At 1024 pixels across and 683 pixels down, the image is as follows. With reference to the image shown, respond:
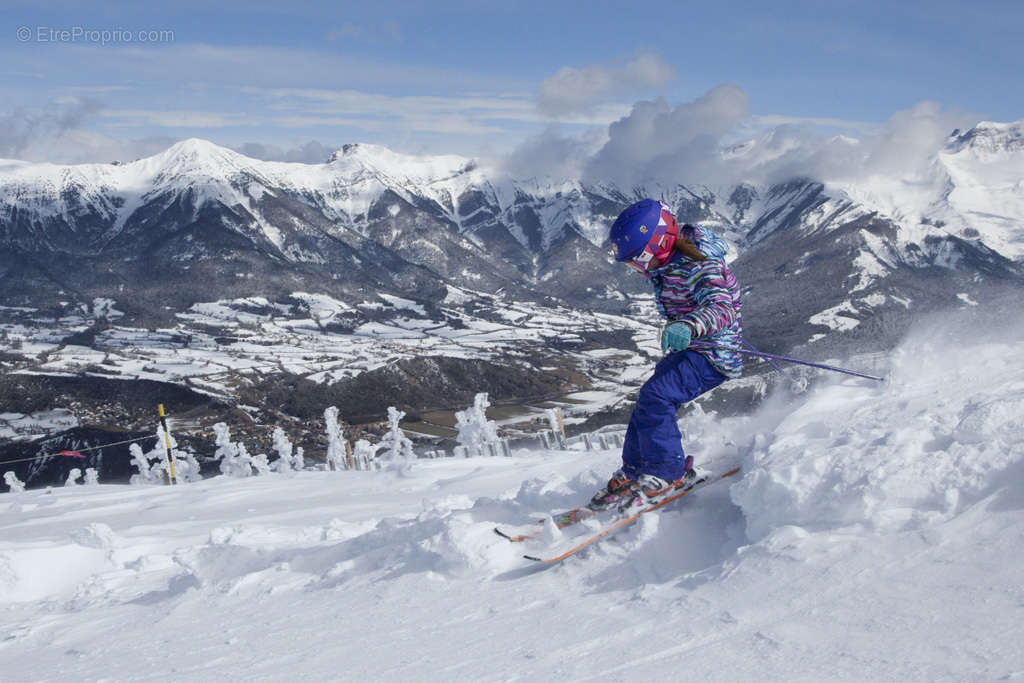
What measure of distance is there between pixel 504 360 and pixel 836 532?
150 metres

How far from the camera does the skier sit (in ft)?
20.0

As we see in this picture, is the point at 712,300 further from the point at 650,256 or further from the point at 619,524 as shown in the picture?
the point at 619,524

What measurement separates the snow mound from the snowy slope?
15 millimetres

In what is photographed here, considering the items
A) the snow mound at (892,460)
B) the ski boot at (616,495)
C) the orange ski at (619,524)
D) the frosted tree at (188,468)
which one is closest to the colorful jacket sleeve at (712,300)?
the snow mound at (892,460)

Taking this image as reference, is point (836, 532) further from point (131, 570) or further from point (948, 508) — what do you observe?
point (131, 570)

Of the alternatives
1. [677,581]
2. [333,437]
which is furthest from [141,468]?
[677,581]

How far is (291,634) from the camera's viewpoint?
5488 mm

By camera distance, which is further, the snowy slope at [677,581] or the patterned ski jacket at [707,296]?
the patterned ski jacket at [707,296]

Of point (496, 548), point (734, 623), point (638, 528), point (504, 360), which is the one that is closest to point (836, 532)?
point (734, 623)

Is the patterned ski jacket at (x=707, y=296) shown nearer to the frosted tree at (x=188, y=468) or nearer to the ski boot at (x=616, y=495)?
the ski boot at (x=616, y=495)

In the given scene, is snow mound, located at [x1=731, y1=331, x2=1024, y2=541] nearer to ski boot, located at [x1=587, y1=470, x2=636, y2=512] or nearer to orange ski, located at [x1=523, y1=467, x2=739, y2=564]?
orange ski, located at [x1=523, y1=467, x2=739, y2=564]

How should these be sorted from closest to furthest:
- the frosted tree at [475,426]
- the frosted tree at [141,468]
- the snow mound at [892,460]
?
1. the snow mound at [892,460]
2. the frosted tree at [475,426]
3. the frosted tree at [141,468]

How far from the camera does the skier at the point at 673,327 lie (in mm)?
6098

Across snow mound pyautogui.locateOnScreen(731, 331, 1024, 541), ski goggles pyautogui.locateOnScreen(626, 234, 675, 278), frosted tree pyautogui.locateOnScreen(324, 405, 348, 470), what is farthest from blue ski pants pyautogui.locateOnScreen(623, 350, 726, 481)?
frosted tree pyautogui.locateOnScreen(324, 405, 348, 470)
